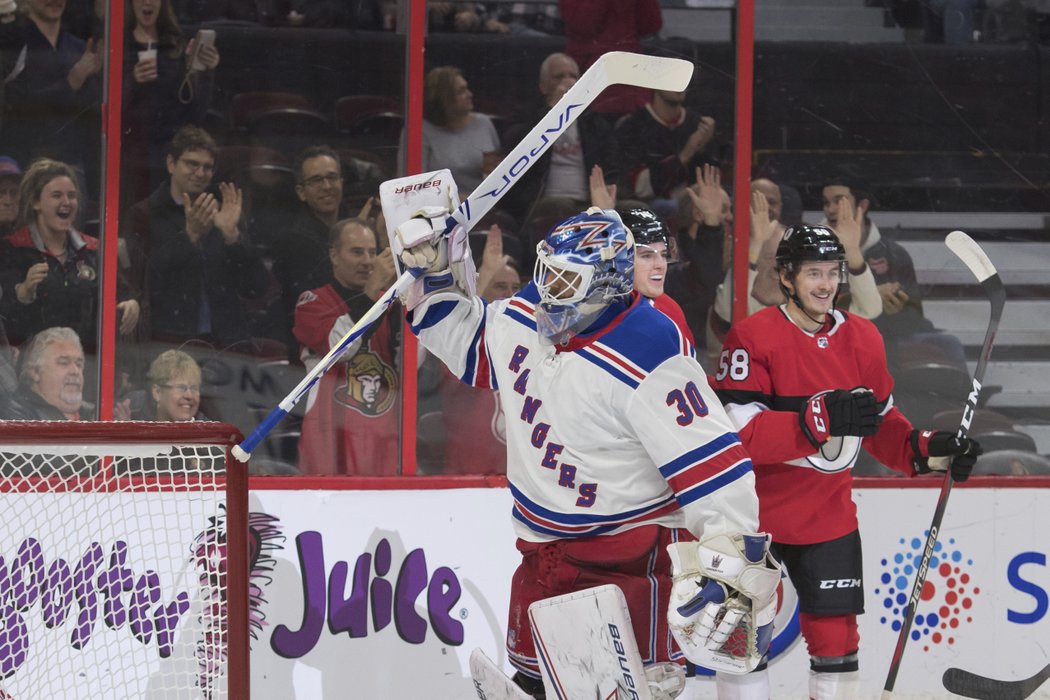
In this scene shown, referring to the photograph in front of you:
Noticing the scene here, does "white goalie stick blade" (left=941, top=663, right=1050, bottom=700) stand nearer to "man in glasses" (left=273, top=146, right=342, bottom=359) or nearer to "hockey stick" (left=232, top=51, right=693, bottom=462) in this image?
"hockey stick" (left=232, top=51, right=693, bottom=462)

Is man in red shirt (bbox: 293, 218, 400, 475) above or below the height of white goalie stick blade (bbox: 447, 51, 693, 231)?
below

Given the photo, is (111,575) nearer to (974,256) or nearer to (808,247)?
(808,247)

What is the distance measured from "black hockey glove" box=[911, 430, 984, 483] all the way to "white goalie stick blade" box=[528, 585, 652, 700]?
1.19 meters

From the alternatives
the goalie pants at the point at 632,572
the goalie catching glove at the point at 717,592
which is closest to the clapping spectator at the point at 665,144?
the goalie pants at the point at 632,572

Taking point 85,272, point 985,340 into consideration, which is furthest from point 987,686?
point 85,272

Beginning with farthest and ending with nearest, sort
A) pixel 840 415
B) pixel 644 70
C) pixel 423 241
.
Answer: pixel 840 415 → pixel 644 70 → pixel 423 241

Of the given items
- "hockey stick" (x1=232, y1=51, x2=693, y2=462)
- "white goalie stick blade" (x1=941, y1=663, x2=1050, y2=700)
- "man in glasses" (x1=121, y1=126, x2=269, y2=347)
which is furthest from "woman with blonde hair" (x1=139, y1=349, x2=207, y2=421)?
"white goalie stick blade" (x1=941, y1=663, x2=1050, y2=700)

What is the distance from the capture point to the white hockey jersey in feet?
8.69

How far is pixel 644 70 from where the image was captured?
3076 millimetres

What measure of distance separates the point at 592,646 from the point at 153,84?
236 centimetres

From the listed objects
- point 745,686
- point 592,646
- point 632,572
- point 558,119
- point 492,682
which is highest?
point 558,119

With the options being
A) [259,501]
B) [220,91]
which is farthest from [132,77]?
[259,501]

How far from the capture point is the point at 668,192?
14.2ft

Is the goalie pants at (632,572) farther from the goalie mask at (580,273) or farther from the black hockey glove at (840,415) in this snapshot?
the black hockey glove at (840,415)
